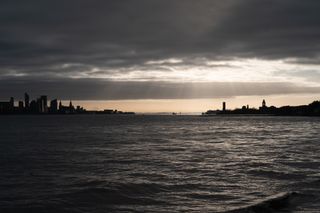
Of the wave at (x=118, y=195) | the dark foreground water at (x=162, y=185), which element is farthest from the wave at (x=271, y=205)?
the wave at (x=118, y=195)

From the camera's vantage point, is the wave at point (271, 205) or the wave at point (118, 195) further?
the wave at point (118, 195)

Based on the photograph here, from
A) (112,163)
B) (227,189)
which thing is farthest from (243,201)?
(112,163)

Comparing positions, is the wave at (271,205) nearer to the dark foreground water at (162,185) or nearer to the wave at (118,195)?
the dark foreground water at (162,185)

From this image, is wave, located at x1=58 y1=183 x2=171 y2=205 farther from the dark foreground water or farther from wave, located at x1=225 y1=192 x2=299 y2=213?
wave, located at x1=225 y1=192 x2=299 y2=213

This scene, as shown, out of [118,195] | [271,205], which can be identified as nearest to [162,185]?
[118,195]

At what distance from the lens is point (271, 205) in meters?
20.3

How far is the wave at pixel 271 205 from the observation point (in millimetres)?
19484

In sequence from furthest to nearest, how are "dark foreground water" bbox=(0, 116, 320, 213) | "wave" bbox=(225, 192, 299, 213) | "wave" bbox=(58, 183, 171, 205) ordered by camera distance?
1. "wave" bbox=(58, 183, 171, 205)
2. "dark foreground water" bbox=(0, 116, 320, 213)
3. "wave" bbox=(225, 192, 299, 213)

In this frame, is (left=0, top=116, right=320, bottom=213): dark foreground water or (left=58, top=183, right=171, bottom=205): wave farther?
(left=58, top=183, right=171, bottom=205): wave

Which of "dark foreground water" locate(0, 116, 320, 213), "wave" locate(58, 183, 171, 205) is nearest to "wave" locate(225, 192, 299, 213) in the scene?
"dark foreground water" locate(0, 116, 320, 213)

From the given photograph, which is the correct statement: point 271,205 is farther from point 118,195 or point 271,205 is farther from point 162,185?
point 118,195

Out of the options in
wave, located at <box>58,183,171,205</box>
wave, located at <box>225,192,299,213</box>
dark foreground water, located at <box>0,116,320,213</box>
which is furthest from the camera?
wave, located at <box>58,183,171,205</box>

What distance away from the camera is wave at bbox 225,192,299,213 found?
19484mm

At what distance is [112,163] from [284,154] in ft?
63.5
